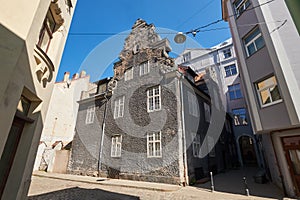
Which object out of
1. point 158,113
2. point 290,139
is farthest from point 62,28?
point 290,139

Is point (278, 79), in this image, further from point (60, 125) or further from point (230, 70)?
point (60, 125)

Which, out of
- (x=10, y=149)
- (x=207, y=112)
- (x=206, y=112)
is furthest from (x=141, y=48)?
(x=10, y=149)

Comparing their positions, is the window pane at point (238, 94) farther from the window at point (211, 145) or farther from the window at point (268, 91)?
the window at point (268, 91)

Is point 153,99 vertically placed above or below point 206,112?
above

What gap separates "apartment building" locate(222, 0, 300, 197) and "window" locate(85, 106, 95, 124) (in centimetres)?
1451

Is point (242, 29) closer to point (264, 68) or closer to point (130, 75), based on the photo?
point (264, 68)

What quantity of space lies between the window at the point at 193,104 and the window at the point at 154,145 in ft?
11.4

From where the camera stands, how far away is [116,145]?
13.6 metres

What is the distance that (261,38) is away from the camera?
8.43 metres

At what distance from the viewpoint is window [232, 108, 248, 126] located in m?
21.4

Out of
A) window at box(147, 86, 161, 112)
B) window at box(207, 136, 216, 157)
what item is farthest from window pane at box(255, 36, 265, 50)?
window at box(207, 136, 216, 157)

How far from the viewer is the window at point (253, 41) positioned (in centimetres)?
853

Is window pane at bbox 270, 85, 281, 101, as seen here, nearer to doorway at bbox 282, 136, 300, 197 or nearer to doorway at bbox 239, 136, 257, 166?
doorway at bbox 282, 136, 300, 197

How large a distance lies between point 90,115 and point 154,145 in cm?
902
